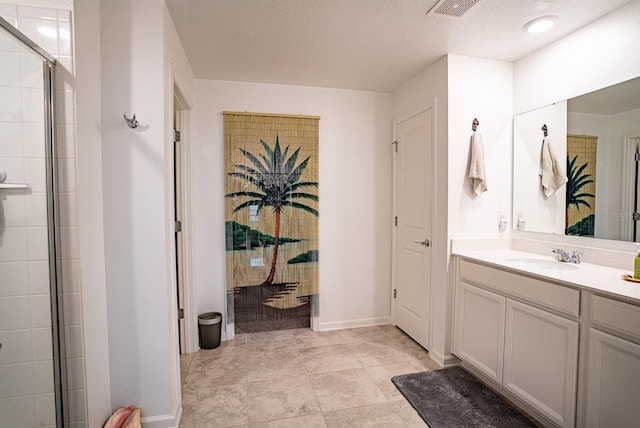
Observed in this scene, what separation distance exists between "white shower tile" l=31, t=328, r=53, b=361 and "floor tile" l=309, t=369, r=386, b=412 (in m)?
1.52

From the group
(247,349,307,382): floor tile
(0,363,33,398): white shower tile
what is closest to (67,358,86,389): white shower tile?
(0,363,33,398): white shower tile

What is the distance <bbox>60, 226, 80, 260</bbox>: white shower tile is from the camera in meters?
1.41

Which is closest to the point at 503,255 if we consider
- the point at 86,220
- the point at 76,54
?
the point at 86,220

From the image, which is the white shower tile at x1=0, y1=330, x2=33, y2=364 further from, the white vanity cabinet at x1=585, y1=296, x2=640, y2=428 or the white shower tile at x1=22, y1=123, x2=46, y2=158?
the white vanity cabinet at x1=585, y1=296, x2=640, y2=428

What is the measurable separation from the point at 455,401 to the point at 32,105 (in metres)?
2.84

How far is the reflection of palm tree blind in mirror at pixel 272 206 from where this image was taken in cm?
287

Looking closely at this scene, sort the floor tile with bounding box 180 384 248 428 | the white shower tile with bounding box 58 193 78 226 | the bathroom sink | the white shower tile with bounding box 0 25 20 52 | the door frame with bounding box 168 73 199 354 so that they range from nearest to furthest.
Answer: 1. the white shower tile with bounding box 0 25 20 52
2. the white shower tile with bounding box 58 193 78 226
3. the floor tile with bounding box 180 384 248 428
4. the bathroom sink
5. the door frame with bounding box 168 73 199 354

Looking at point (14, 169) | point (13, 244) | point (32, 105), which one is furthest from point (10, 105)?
point (13, 244)

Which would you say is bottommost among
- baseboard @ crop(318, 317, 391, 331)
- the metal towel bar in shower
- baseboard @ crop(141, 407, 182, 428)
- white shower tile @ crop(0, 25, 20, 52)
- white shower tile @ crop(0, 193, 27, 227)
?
baseboard @ crop(318, 317, 391, 331)

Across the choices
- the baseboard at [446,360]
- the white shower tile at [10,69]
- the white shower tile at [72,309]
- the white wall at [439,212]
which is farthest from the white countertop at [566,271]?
the white shower tile at [10,69]

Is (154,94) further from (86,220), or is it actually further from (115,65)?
(86,220)

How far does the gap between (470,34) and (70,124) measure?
2473mm

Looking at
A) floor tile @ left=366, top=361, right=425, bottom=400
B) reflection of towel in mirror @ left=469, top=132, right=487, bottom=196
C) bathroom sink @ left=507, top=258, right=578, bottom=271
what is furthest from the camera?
reflection of towel in mirror @ left=469, top=132, right=487, bottom=196

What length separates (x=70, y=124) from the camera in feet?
4.60
